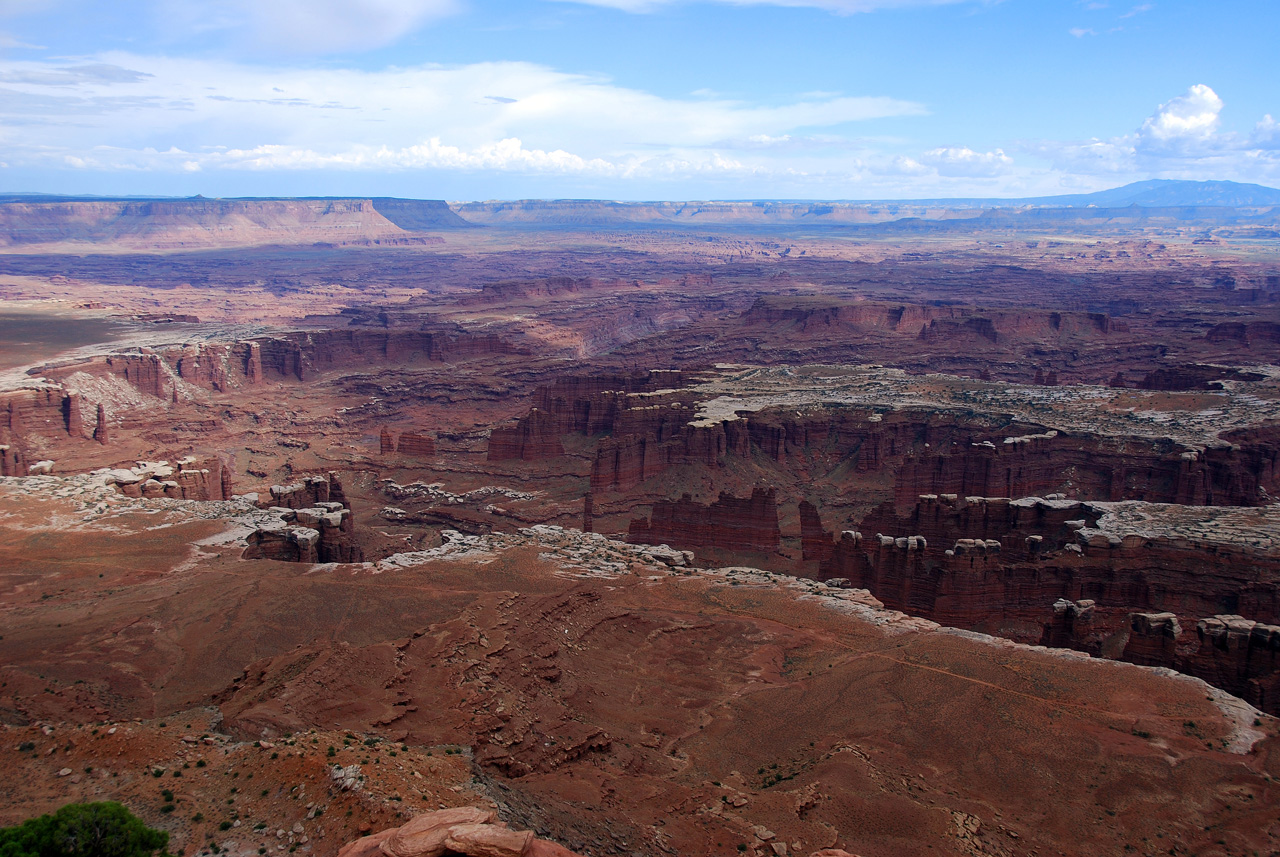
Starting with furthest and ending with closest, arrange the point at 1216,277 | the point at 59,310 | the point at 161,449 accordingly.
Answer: the point at 1216,277 < the point at 59,310 < the point at 161,449

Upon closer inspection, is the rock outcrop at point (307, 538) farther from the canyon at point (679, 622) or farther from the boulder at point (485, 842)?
the boulder at point (485, 842)

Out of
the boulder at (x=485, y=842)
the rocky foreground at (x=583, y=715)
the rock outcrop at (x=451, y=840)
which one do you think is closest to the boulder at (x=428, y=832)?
the rock outcrop at (x=451, y=840)

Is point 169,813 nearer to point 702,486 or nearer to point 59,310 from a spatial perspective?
point 702,486

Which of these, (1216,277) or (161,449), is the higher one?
(1216,277)

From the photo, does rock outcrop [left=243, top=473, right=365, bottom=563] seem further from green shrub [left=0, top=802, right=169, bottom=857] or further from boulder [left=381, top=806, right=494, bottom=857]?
boulder [left=381, top=806, right=494, bottom=857]

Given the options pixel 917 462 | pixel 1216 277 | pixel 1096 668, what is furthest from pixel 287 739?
pixel 1216 277

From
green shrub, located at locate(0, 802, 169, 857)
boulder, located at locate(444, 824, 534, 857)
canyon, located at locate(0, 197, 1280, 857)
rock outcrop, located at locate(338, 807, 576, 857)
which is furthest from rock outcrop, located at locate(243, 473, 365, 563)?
boulder, located at locate(444, 824, 534, 857)

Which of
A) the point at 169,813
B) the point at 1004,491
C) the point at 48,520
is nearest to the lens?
the point at 169,813
